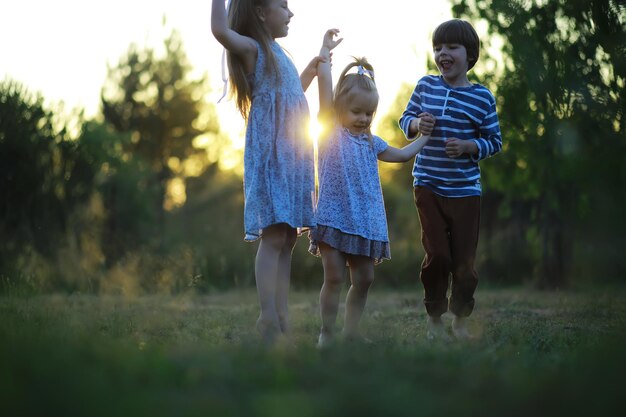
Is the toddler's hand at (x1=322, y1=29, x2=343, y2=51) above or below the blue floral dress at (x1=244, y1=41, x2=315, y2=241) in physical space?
above

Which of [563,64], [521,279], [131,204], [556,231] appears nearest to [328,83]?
[563,64]

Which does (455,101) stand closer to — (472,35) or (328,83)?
(472,35)

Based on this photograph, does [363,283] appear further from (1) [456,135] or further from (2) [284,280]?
(1) [456,135]

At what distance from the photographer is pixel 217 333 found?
4930 mm

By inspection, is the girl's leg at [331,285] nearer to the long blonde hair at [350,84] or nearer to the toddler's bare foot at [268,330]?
the toddler's bare foot at [268,330]

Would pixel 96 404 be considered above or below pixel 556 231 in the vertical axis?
below

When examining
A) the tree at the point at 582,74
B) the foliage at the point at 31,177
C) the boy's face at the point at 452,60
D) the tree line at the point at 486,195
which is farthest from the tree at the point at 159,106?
the tree at the point at 582,74

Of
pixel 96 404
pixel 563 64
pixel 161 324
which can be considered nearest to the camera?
pixel 96 404

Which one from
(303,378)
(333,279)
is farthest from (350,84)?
(303,378)

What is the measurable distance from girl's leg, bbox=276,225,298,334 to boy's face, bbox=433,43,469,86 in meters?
1.57

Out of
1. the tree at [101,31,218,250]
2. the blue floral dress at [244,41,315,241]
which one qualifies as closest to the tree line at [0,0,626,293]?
the blue floral dress at [244,41,315,241]

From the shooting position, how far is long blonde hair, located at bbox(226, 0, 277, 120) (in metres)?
4.54

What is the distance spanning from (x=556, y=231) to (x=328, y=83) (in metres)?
7.43

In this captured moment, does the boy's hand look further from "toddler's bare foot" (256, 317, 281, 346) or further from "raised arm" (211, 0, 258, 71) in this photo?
"toddler's bare foot" (256, 317, 281, 346)
